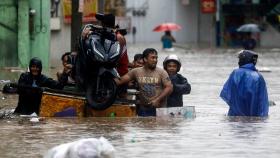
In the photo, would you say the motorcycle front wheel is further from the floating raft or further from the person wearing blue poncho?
the person wearing blue poncho

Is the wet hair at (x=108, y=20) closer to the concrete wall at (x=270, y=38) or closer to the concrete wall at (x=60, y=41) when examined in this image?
the concrete wall at (x=60, y=41)

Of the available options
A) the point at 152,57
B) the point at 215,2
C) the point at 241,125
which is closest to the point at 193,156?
the point at 241,125

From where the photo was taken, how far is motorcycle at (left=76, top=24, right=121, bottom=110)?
15.4 m

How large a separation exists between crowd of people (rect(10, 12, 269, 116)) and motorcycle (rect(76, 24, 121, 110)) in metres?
0.17

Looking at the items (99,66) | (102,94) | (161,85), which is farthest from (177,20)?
(102,94)

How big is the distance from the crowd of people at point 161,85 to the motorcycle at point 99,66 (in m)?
0.17

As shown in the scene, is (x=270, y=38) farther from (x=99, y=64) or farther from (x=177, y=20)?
(x=99, y=64)

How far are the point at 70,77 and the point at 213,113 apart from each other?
2356 millimetres

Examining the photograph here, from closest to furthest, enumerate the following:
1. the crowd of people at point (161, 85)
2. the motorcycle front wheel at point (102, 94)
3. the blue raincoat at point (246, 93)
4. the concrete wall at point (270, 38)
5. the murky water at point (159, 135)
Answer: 1. the murky water at point (159, 135)
2. the motorcycle front wheel at point (102, 94)
3. the crowd of people at point (161, 85)
4. the blue raincoat at point (246, 93)
5. the concrete wall at point (270, 38)

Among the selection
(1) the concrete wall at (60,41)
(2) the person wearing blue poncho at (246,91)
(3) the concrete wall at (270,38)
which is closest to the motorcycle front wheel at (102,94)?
(2) the person wearing blue poncho at (246,91)

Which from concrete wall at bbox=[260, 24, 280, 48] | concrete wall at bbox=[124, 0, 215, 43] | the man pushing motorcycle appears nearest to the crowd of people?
the man pushing motorcycle

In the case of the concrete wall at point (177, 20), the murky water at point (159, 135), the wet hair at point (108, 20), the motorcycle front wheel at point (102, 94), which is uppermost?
the concrete wall at point (177, 20)

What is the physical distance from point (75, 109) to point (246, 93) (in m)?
2.45

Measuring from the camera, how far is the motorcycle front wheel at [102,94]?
50.2 feet
